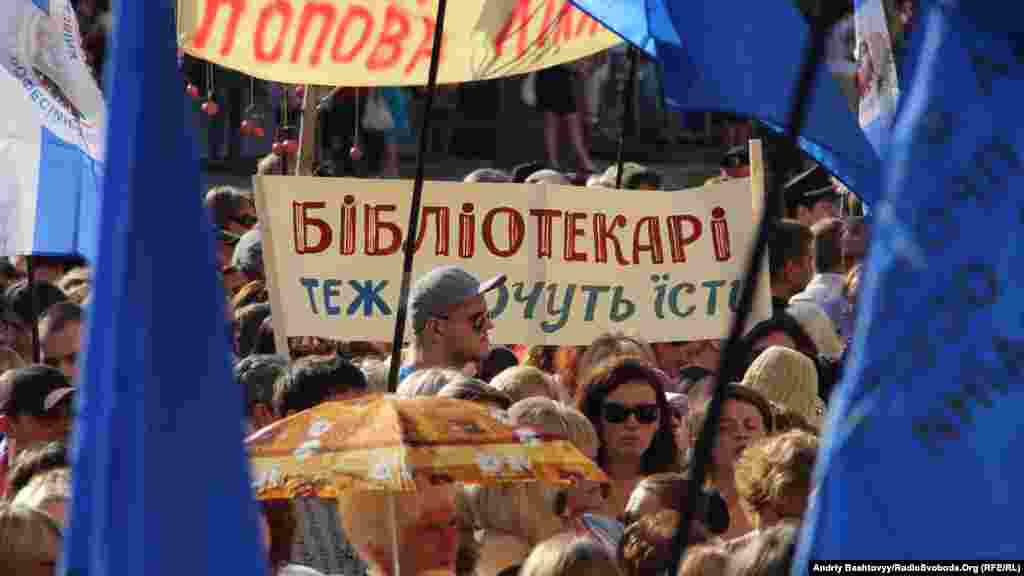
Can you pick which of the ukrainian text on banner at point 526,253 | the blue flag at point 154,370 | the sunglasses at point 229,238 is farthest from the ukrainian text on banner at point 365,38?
the blue flag at point 154,370

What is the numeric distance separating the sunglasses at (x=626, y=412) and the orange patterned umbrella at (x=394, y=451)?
1512 mm

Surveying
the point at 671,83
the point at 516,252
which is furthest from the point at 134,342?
the point at 516,252

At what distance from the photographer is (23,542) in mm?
3908

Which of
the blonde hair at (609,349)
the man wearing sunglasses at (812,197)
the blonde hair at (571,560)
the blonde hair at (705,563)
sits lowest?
the blonde hair at (705,563)

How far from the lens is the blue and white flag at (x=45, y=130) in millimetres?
7340

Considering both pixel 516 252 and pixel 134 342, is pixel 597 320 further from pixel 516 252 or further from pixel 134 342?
pixel 134 342

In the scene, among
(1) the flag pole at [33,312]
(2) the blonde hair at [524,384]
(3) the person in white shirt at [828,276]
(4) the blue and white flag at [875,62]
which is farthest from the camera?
(3) the person in white shirt at [828,276]

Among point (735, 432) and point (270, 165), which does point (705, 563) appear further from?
point (270, 165)

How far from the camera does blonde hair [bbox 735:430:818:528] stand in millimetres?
4664

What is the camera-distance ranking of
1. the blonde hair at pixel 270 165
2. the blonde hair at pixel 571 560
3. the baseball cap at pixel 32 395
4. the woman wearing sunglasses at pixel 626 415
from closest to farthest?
1. the blonde hair at pixel 571 560
2. the baseball cap at pixel 32 395
3. the woman wearing sunglasses at pixel 626 415
4. the blonde hair at pixel 270 165

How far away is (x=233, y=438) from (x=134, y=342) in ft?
0.51

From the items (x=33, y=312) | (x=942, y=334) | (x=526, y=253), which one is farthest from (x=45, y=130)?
(x=942, y=334)

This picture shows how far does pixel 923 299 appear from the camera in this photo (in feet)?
8.29

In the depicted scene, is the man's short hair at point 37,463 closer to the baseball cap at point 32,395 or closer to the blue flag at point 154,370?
the baseball cap at point 32,395
